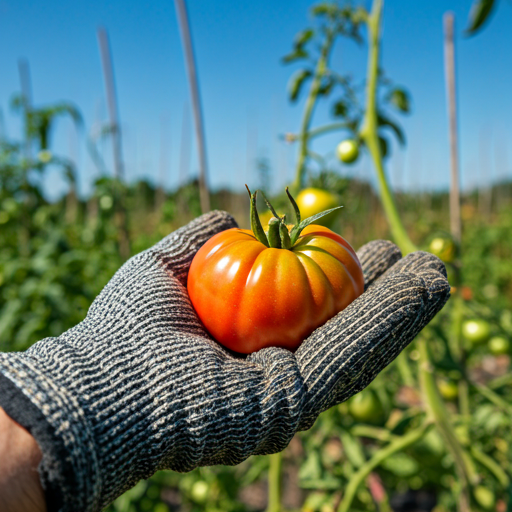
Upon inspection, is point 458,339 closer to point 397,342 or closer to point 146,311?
point 397,342

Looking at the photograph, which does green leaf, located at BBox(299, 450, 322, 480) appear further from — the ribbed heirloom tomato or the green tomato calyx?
the green tomato calyx

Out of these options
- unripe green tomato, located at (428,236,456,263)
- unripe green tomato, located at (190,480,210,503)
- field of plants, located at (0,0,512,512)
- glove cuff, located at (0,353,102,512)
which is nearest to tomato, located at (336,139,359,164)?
field of plants, located at (0,0,512,512)

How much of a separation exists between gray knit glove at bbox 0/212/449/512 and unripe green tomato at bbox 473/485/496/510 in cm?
115

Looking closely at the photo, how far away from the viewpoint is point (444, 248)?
1.43 meters

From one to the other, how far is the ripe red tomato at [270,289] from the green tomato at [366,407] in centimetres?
84

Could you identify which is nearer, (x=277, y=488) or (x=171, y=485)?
(x=277, y=488)

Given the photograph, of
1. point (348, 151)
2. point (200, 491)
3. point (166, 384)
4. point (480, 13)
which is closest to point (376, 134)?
point (348, 151)

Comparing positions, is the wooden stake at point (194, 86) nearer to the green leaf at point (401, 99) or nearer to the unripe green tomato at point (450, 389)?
the green leaf at point (401, 99)

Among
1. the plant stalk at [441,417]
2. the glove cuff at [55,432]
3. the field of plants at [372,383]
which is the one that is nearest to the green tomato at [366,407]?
the field of plants at [372,383]

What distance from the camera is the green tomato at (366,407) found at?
1.55 m

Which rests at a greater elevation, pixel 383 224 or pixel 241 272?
pixel 241 272

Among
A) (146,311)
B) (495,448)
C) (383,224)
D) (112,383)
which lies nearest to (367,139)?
(146,311)

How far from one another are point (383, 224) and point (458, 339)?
10.1 meters

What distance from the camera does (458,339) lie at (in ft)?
5.82
